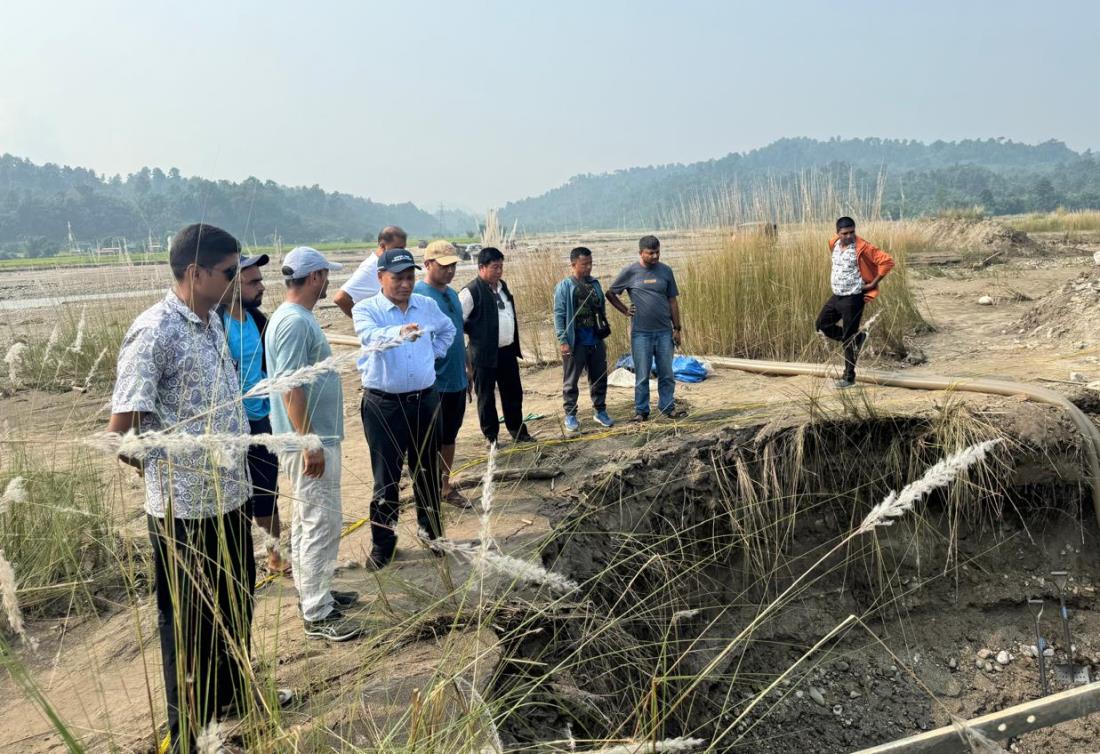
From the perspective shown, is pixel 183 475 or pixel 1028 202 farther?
pixel 1028 202

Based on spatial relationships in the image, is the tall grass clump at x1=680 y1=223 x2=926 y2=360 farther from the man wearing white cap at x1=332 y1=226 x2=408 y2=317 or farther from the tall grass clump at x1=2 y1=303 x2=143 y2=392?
the tall grass clump at x1=2 y1=303 x2=143 y2=392

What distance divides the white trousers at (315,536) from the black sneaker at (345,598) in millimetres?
155

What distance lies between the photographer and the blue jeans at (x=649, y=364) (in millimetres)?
6355

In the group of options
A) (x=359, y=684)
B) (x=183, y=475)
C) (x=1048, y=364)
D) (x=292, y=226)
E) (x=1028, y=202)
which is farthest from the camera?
(x=1028, y=202)

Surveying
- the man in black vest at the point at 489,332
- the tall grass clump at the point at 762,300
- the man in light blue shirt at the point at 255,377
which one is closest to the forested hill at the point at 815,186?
the tall grass clump at the point at 762,300

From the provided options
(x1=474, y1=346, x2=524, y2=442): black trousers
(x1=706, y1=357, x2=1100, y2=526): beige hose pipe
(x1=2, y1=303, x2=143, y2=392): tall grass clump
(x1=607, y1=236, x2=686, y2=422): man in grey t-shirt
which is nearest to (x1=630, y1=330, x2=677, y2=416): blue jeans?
(x1=607, y1=236, x2=686, y2=422): man in grey t-shirt

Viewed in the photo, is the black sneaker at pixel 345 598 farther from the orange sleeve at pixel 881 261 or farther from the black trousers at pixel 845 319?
the orange sleeve at pixel 881 261

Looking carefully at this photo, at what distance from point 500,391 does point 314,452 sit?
2662mm

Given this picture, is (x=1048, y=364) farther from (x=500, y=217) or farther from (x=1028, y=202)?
(x=1028, y=202)

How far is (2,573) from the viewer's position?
3.86ft

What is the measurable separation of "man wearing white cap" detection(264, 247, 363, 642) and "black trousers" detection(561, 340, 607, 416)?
3.09 m

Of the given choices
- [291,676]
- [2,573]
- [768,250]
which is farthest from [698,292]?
[2,573]

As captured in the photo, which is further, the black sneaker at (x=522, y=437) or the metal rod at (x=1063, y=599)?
the black sneaker at (x=522, y=437)

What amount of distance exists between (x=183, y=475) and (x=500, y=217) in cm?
Result: 775
